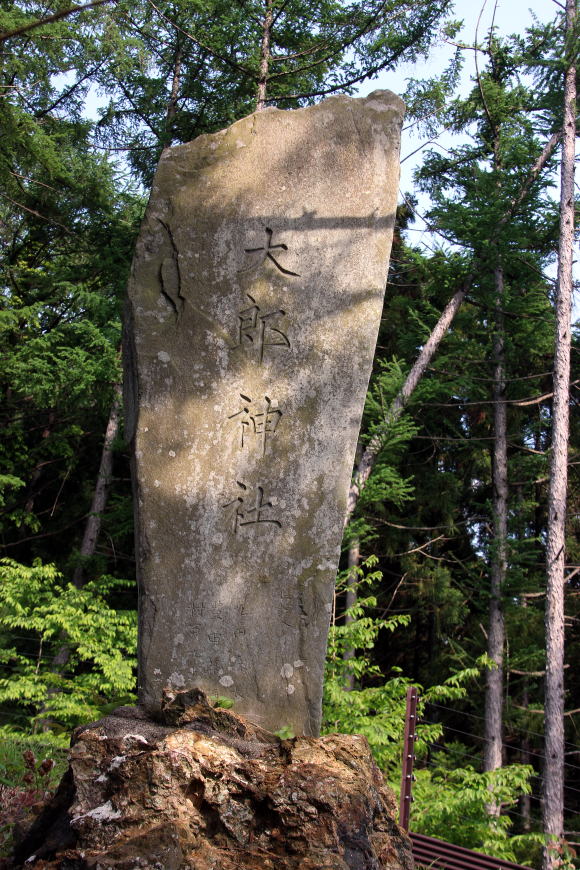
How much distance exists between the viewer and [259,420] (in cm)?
395

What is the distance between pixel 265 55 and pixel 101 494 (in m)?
6.35

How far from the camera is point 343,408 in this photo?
4.03m

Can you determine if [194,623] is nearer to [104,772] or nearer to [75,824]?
[104,772]

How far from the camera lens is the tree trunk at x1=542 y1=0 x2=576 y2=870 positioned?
8352 millimetres

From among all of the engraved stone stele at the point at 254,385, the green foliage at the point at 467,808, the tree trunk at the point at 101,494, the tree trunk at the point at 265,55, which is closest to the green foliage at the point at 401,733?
the green foliage at the point at 467,808

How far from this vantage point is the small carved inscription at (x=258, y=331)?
4008 mm

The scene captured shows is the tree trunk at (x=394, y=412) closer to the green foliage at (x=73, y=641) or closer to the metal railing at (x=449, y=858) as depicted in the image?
the green foliage at (x=73, y=641)

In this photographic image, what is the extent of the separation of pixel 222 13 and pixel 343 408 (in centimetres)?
932

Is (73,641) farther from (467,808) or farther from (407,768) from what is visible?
(407,768)

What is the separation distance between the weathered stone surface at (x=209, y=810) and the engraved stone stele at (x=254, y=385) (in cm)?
51

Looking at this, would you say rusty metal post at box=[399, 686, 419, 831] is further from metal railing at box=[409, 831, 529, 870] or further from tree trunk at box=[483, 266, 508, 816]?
tree trunk at box=[483, 266, 508, 816]

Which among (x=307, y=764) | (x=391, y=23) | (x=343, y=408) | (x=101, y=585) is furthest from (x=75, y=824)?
(x=391, y=23)

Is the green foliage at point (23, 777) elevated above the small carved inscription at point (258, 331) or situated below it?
below

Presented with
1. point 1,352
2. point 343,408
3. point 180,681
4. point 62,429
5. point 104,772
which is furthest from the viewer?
point 62,429
